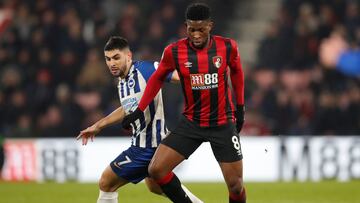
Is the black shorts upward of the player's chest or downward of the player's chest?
downward

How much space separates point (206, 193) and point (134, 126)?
13.7 feet

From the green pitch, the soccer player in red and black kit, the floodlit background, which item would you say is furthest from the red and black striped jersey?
the floodlit background

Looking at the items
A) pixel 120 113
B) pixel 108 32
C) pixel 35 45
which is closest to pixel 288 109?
pixel 108 32

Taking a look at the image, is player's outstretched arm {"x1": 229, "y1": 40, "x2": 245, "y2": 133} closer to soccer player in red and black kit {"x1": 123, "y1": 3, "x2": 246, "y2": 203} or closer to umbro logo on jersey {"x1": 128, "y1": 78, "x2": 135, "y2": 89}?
soccer player in red and black kit {"x1": 123, "y1": 3, "x2": 246, "y2": 203}

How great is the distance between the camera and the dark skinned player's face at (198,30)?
762 cm

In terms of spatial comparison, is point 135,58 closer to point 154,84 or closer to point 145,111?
point 145,111

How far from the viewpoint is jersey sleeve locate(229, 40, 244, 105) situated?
7871mm

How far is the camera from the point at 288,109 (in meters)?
16.1

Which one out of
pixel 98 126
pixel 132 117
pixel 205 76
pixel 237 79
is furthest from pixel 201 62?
pixel 98 126

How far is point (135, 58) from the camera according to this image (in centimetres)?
1702

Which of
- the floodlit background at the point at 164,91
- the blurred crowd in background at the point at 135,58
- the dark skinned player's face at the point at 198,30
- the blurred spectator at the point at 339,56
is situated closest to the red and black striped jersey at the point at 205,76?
the dark skinned player's face at the point at 198,30

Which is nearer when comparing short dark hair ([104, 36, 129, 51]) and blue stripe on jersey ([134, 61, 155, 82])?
short dark hair ([104, 36, 129, 51])

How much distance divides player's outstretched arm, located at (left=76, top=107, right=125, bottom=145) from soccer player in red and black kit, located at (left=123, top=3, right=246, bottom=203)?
0.32 m

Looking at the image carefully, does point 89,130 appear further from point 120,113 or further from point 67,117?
point 67,117
